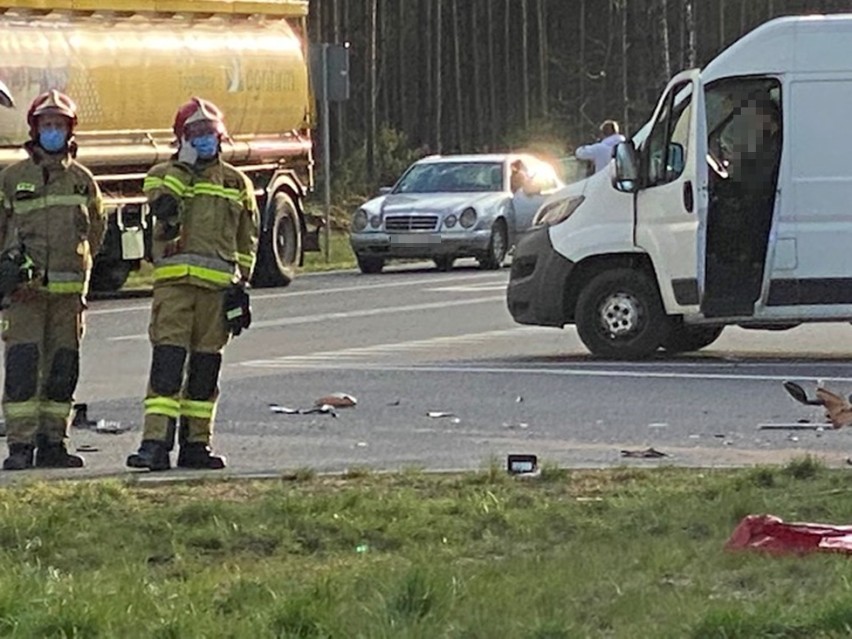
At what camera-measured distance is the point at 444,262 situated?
31.2 meters

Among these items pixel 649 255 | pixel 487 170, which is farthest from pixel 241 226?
pixel 487 170

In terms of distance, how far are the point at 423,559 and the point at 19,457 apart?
13.0ft

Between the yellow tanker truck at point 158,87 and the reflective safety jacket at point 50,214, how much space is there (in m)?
12.1

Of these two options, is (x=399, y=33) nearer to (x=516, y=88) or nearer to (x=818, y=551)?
(x=516, y=88)

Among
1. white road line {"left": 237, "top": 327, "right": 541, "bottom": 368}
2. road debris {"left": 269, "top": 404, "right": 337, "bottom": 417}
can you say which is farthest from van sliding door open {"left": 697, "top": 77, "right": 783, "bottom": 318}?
road debris {"left": 269, "top": 404, "right": 337, "bottom": 417}

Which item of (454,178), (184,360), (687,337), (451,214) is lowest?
(451,214)

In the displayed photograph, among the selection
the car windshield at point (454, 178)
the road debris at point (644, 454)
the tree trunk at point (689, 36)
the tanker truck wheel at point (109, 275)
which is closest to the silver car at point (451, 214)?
the car windshield at point (454, 178)

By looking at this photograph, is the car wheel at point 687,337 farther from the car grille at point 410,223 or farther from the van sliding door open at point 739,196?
the car grille at point 410,223

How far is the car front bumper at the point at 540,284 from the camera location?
55.9ft

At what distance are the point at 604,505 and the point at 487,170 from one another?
74.9 ft

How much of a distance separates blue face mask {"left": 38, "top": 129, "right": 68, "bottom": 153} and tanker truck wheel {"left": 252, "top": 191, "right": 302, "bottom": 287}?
15.6 meters

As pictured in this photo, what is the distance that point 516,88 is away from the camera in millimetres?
74125

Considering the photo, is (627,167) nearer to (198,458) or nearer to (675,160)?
(675,160)

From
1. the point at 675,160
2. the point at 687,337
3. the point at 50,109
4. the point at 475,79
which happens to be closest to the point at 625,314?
the point at 687,337
